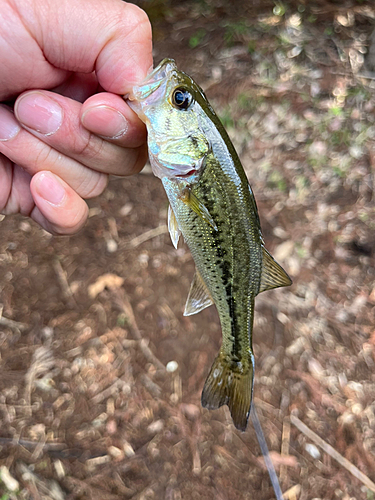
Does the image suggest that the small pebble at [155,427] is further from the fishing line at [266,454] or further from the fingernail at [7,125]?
the fingernail at [7,125]

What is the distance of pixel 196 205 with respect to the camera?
1887mm

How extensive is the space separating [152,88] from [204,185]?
1.85 ft

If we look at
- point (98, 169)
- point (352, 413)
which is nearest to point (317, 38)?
point (98, 169)

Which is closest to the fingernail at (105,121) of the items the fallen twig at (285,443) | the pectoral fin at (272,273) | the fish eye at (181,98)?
the fish eye at (181,98)

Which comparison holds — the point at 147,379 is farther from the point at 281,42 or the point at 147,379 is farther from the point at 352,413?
the point at 281,42

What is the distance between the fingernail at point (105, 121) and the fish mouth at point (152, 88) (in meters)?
0.11

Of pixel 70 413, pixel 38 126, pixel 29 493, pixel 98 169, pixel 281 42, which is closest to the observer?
pixel 38 126

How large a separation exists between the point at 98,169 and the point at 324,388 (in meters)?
3.20

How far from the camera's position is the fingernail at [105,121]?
6.30 ft

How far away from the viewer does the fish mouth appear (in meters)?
1.81

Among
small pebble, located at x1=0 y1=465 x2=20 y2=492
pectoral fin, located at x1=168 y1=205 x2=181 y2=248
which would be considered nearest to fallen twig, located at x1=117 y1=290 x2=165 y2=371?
small pebble, located at x1=0 y1=465 x2=20 y2=492

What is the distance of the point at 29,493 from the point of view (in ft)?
9.79

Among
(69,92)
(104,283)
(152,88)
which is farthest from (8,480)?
(152,88)

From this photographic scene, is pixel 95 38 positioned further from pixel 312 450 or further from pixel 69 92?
pixel 312 450
